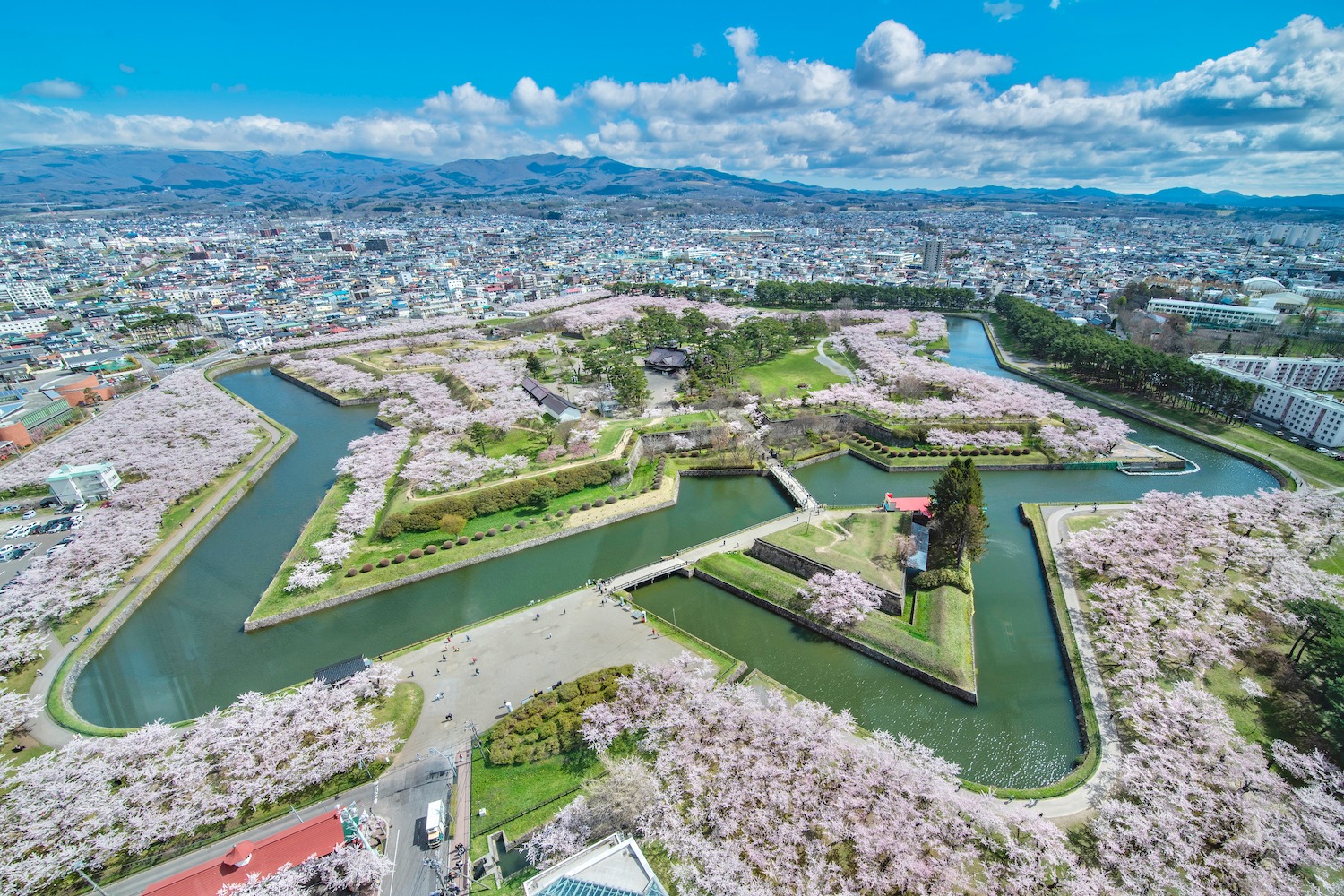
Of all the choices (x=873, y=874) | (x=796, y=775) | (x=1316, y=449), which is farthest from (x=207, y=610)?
(x=1316, y=449)

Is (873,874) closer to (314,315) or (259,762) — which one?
(259,762)

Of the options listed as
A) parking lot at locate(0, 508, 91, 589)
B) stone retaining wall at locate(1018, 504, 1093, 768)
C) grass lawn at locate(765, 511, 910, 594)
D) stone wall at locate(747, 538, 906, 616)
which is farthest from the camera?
parking lot at locate(0, 508, 91, 589)

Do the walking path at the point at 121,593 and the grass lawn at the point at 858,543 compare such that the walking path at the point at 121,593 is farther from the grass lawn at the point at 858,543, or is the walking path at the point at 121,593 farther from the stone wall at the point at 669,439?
the grass lawn at the point at 858,543

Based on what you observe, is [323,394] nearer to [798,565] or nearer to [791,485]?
[791,485]

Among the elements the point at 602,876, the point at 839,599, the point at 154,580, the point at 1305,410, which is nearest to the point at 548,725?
the point at 602,876

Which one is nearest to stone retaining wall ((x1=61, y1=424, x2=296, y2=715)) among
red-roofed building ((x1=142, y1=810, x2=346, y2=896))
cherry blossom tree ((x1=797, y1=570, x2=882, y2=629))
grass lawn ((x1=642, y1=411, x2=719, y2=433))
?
red-roofed building ((x1=142, y1=810, x2=346, y2=896))

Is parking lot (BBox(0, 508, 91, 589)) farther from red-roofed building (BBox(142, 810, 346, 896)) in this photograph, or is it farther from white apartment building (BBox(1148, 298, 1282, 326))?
white apartment building (BBox(1148, 298, 1282, 326))
